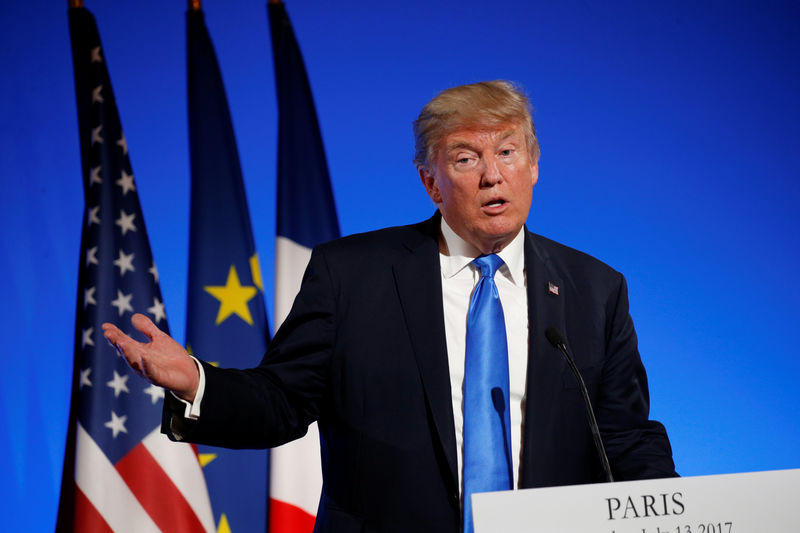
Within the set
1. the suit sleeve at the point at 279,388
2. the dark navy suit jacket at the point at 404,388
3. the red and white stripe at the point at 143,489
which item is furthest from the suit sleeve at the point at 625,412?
the red and white stripe at the point at 143,489

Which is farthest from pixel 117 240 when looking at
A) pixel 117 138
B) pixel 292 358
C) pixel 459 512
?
pixel 459 512

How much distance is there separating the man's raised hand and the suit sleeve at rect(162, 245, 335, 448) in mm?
40

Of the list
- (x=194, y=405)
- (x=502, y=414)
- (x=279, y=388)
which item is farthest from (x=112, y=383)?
(x=502, y=414)

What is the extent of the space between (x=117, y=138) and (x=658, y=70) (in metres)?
2.42

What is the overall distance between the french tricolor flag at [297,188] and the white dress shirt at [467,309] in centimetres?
149

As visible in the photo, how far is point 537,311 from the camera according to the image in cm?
152

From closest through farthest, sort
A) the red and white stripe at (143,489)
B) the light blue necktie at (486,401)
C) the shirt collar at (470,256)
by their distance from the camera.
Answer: the light blue necktie at (486,401) → the shirt collar at (470,256) → the red and white stripe at (143,489)

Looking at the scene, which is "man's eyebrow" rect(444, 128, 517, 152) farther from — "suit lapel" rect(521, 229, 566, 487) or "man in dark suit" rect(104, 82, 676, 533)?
"suit lapel" rect(521, 229, 566, 487)

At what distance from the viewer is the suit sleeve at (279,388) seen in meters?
1.30

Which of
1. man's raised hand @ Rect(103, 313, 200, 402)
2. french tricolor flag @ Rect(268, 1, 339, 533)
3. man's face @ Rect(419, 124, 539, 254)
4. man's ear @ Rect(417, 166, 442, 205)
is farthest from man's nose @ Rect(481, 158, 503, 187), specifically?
french tricolor flag @ Rect(268, 1, 339, 533)

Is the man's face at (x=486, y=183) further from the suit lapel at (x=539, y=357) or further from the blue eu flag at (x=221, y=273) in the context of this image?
the blue eu flag at (x=221, y=273)

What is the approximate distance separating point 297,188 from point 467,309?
1.74 metres

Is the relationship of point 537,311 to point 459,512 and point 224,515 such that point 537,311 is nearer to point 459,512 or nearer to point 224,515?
point 459,512

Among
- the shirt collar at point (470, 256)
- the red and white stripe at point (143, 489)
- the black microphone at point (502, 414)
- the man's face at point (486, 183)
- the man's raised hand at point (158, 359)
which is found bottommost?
the red and white stripe at point (143, 489)
